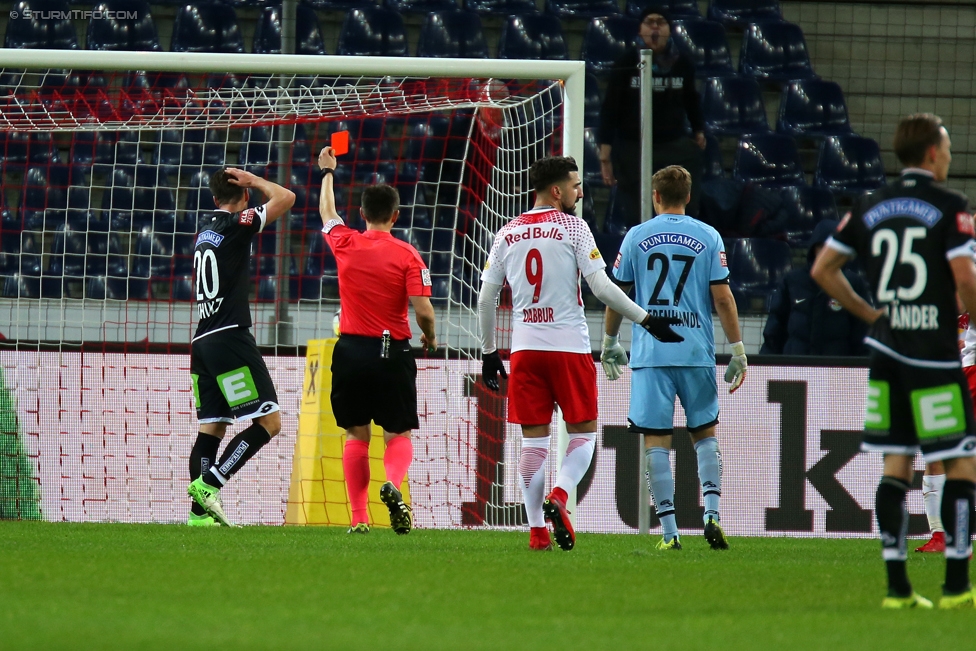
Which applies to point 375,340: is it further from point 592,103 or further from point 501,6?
point 501,6

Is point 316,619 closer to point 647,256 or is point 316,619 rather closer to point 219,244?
point 647,256

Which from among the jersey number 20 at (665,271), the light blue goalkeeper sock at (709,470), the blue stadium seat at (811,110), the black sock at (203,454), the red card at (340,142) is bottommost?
the black sock at (203,454)

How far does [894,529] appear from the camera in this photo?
4.51m

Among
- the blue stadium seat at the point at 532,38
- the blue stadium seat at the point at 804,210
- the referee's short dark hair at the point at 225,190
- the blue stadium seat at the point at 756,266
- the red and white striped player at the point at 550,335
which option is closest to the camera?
the red and white striped player at the point at 550,335

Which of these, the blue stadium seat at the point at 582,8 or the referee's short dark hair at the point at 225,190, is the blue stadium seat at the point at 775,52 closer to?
the blue stadium seat at the point at 582,8

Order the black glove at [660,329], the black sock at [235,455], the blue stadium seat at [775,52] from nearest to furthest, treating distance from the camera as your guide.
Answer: the black glove at [660,329], the black sock at [235,455], the blue stadium seat at [775,52]

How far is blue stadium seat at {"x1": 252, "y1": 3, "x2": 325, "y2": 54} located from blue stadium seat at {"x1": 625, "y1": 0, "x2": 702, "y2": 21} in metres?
3.40

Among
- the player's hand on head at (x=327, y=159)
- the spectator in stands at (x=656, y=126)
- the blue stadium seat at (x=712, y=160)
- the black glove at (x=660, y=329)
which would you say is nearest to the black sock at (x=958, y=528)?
the black glove at (x=660, y=329)

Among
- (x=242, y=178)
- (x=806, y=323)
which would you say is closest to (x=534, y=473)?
(x=242, y=178)

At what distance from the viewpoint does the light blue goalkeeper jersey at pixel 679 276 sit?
6945 mm

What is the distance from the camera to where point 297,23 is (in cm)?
1335

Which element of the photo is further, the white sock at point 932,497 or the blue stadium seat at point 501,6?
the blue stadium seat at point 501,6

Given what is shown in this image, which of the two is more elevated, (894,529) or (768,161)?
(768,161)

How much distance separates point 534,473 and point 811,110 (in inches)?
330
